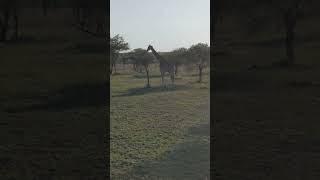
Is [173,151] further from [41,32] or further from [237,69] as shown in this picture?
[41,32]

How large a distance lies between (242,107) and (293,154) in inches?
33.6

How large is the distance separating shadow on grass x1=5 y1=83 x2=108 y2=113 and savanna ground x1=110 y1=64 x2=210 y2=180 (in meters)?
0.68

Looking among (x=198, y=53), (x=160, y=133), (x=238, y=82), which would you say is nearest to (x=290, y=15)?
(x=238, y=82)

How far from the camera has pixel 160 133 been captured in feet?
18.9

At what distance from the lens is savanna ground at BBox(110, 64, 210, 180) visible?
3.96m

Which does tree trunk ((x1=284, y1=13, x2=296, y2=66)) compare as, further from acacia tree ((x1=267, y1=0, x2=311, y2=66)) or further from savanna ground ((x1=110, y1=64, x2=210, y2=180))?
savanna ground ((x1=110, y1=64, x2=210, y2=180))

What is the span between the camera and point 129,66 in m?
14.2

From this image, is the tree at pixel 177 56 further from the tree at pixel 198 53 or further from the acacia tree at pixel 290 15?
the acacia tree at pixel 290 15

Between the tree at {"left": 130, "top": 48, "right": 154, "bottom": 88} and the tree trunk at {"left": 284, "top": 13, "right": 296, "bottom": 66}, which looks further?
the tree at {"left": 130, "top": 48, "right": 154, "bottom": 88}

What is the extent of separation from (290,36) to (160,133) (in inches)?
94.8

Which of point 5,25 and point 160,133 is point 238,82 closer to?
point 160,133

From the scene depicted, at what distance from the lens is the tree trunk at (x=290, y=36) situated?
429cm

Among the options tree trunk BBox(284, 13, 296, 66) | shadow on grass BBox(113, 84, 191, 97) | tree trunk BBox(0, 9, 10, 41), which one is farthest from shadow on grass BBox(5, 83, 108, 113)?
shadow on grass BBox(113, 84, 191, 97)

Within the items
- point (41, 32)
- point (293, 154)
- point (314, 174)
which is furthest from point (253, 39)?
point (41, 32)
